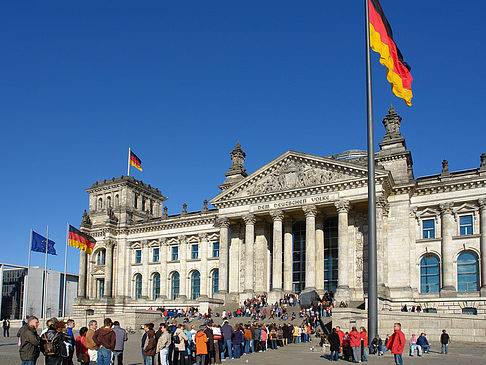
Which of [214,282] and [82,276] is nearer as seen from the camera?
[214,282]

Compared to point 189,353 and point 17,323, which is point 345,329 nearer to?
point 189,353

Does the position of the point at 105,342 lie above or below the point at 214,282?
below

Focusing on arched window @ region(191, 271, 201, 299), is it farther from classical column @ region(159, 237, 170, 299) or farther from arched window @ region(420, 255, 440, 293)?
arched window @ region(420, 255, 440, 293)

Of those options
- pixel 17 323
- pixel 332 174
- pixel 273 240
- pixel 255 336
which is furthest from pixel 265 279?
pixel 17 323

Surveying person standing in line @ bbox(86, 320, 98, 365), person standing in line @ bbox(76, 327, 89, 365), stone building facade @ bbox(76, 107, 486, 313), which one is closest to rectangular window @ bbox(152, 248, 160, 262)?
stone building facade @ bbox(76, 107, 486, 313)

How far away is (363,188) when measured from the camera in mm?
48031

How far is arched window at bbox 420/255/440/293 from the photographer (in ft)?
159

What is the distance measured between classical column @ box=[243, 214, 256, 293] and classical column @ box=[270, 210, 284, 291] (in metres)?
2.52

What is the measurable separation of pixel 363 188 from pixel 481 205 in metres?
10.1

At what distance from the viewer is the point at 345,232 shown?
157 ft

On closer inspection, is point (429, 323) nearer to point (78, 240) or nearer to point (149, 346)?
point (149, 346)

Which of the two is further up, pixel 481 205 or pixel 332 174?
pixel 332 174

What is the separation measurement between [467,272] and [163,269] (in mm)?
35769

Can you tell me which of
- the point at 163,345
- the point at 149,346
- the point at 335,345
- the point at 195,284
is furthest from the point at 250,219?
the point at 149,346
